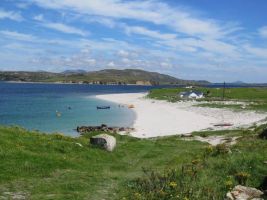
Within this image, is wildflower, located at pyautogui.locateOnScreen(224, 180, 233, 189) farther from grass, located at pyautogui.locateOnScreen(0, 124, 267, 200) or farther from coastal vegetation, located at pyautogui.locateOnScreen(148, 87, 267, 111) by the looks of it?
coastal vegetation, located at pyautogui.locateOnScreen(148, 87, 267, 111)

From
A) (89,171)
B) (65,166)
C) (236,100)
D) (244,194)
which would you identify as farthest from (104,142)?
(236,100)

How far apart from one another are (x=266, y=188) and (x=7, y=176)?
430 inches

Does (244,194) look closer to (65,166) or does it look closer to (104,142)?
(65,166)

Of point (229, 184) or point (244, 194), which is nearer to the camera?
point (244, 194)

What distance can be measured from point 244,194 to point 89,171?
9257 mm

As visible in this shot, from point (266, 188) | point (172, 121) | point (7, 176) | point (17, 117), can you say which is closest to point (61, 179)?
point (7, 176)

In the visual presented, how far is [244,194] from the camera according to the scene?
52.2 ft

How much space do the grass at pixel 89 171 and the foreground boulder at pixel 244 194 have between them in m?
0.51

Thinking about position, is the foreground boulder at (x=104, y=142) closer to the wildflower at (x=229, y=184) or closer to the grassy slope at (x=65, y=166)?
the grassy slope at (x=65, y=166)

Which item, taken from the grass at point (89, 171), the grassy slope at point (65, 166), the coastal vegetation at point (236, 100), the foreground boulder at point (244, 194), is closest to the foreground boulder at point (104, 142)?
the grassy slope at point (65, 166)

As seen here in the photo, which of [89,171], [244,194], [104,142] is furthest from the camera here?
[104,142]

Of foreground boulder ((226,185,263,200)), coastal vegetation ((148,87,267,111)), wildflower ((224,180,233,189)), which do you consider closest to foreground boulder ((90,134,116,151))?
wildflower ((224,180,233,189))

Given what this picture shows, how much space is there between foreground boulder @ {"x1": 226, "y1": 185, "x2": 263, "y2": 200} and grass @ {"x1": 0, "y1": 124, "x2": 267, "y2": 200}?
51cm

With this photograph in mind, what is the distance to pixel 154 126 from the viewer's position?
72188mm
